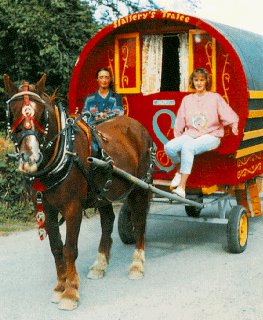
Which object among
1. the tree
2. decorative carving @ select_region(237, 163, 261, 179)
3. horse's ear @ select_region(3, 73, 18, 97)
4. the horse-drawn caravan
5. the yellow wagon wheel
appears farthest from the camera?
the tree

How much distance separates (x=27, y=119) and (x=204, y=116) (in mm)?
2479

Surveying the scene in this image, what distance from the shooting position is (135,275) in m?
5.18

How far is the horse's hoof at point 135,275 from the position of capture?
516 cm

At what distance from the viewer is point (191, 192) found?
614 cm

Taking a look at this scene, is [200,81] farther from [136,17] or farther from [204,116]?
[136,17]

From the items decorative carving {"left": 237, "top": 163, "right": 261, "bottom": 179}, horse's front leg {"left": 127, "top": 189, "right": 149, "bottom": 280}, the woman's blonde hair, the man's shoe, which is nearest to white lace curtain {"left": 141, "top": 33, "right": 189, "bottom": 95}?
the woman's blonde hair

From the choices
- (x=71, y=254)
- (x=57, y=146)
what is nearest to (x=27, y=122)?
(x=57, y=146)

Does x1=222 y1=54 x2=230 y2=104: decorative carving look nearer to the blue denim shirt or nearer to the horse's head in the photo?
the blue denim shirt

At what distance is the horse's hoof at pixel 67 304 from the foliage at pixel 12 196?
321 cm

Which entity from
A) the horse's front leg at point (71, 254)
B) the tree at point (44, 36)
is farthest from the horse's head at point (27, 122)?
the tree at point (44, 36)

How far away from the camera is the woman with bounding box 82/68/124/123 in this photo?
5.87 metres

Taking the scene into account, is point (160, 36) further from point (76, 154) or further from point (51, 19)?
point (51, 19)

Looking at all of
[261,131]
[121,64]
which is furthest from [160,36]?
[261,131]

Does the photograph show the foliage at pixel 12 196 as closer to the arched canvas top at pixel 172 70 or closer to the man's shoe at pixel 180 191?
the arched canvas top at pixel 172 70
